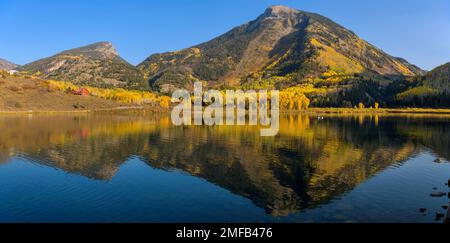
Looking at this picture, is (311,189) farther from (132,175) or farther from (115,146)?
(115,146)

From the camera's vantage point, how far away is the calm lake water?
133ft

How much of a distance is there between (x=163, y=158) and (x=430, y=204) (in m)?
50.7

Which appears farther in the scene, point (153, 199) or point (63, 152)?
point (63, 152)

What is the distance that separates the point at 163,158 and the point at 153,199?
3151 centimetres

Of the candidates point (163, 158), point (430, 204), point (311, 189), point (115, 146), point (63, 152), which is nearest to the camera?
point (430, 204)

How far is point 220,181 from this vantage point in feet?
185

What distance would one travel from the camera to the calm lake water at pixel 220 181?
4041 cm

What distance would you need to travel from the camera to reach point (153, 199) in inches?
1823

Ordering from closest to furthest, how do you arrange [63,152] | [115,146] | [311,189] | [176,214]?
1. [176,214]
2. [311,189]
3. [63,152]
4. [115,146]

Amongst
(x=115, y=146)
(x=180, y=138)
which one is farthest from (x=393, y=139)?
(x=115, y=146)
